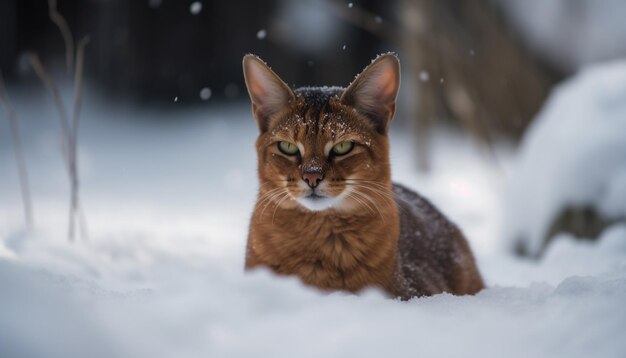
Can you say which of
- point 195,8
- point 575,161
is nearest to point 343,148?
point 575,161

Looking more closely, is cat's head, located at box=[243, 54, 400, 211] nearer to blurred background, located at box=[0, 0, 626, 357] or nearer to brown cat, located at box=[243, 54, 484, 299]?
brown cat, located at box=[243, 54, 484, 299]

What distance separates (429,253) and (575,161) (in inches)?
51.0

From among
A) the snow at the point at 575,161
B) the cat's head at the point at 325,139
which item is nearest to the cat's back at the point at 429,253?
the cat's head at the point at 325,139

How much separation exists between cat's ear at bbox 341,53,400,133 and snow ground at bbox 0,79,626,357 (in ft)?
2.21

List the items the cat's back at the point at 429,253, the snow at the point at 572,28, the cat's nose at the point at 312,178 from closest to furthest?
1. the cat's nose at the point at 312,178
2. the cat's back at the point at 429,253
3. the snow at the point at 572,28

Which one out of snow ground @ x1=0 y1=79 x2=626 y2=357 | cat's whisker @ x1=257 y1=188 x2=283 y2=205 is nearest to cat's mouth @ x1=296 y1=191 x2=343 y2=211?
cat's whisker @ x1=257 y1=188 x2=283 y2=205

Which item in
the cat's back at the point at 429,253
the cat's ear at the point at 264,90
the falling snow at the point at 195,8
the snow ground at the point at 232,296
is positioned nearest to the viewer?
the snow ground at the point at 232,296

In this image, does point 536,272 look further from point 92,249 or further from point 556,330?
point 92,249

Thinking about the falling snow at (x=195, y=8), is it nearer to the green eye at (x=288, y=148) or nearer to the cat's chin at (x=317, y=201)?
the green eye at (x=288, y=148)

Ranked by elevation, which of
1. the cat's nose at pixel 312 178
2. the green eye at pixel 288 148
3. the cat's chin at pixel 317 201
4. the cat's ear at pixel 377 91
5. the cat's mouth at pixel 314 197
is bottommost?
the cat's chin at pixel 317 201

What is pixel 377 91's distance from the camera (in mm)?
2348

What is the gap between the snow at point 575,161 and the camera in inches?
136

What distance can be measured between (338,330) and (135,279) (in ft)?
4.51

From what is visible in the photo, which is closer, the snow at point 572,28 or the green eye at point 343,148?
the green eye at point 343,148
